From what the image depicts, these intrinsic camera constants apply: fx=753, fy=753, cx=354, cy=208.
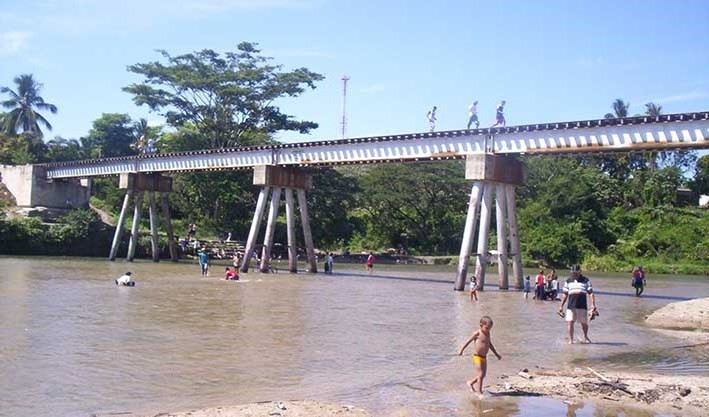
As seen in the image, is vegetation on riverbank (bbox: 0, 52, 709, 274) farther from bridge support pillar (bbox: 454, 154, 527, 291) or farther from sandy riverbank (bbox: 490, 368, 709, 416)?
sandy riverbank (bbox: 490, 368, 709, 416)

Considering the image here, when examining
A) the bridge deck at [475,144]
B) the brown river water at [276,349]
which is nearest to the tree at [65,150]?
the bridge deck at [475,144]

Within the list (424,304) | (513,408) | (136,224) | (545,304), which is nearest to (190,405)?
(513,408)

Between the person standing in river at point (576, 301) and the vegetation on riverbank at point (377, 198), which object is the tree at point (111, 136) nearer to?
the vegetation on riverbank at point (377, 198)

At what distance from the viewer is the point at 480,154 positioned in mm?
31000

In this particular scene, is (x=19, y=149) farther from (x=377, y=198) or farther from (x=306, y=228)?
(x=306, y=228)

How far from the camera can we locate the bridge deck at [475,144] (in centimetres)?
2659

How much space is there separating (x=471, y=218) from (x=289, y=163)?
13.8 metres

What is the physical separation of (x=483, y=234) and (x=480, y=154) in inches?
130

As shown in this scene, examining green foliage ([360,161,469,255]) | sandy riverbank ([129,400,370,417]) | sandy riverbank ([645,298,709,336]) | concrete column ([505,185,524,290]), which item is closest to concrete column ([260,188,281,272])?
concrete column ([505,185,524,290])

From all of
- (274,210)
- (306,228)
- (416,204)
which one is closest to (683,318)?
(306,228)

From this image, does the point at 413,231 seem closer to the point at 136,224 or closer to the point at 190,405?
the point at 136,224

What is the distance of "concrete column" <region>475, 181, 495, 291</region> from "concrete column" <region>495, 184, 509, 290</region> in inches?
27.9

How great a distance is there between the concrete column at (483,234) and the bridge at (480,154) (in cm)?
4

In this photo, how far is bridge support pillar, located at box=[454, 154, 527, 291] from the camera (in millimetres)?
30625
